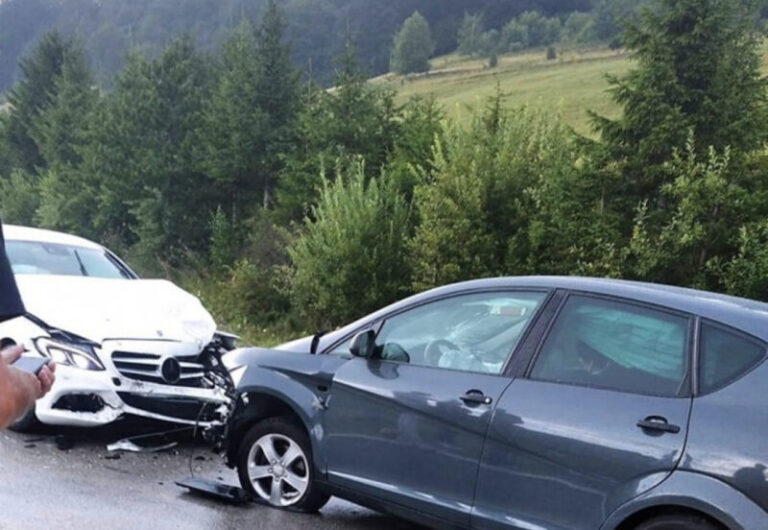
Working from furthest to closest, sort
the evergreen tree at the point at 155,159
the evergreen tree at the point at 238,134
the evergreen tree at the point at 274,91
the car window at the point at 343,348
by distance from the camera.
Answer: the evergreen tree at the point at 155,159
the evergreen tree at the point at 238,134
the evergreen tree at the point at 274,91
the car window at the point at 343,348

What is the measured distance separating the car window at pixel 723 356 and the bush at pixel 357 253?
10.3 metres

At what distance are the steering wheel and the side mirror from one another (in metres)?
0.34

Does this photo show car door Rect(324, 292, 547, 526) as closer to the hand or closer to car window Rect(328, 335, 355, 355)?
car window Rect(328, 335, 355, 355)

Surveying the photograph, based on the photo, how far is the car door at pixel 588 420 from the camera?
3848 mm

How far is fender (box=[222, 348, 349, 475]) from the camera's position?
17.2 feet

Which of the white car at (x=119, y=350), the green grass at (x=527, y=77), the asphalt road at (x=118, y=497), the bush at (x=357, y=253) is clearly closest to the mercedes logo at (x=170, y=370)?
the white car at (x=119, y=350)

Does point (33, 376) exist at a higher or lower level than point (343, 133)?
lower

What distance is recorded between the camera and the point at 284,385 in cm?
545

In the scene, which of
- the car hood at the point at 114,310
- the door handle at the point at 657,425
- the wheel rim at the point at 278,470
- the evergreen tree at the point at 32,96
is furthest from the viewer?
the evergreen tree at the point at 32,96

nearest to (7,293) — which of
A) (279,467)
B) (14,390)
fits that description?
(14,390)

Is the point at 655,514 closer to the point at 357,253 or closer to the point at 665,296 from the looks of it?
the point at 665,296

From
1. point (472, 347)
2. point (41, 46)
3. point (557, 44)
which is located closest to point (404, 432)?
point (472, 347)

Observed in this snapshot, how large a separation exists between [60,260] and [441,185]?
634 cm

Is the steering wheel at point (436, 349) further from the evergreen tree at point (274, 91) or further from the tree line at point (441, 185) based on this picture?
the evergreen tree at point (274, 91)
